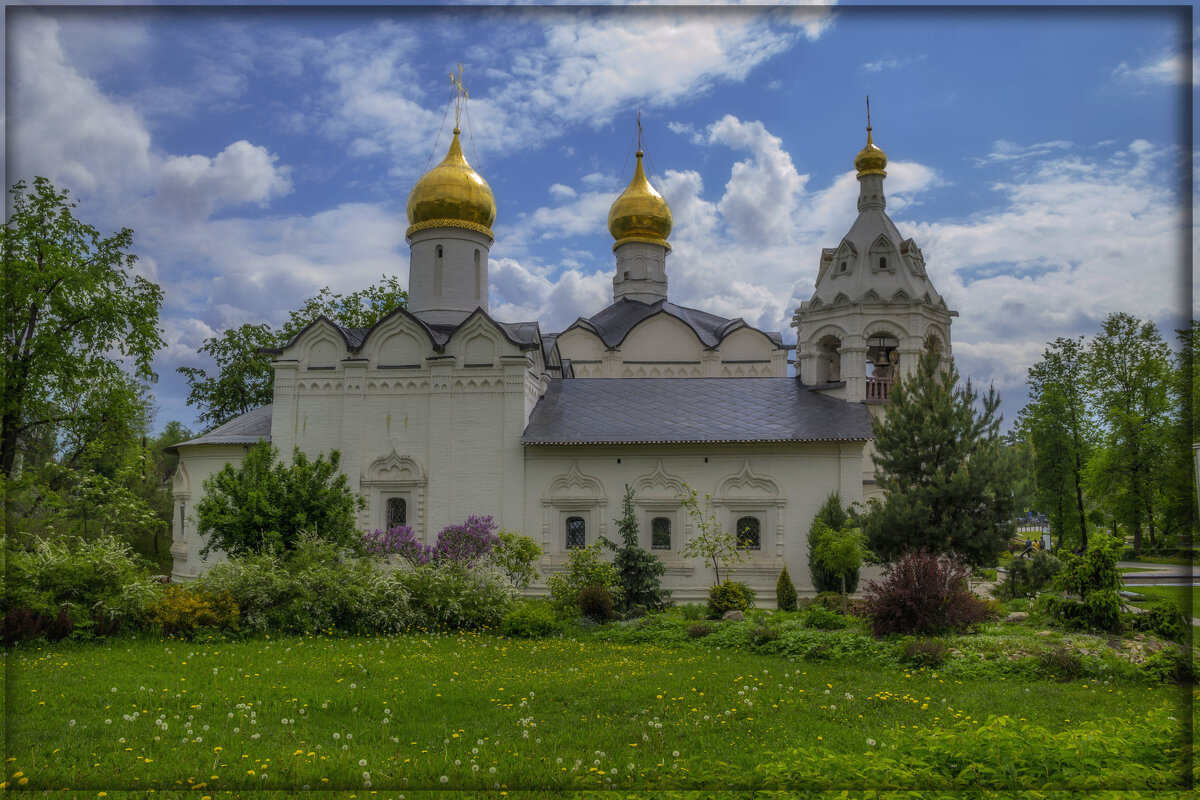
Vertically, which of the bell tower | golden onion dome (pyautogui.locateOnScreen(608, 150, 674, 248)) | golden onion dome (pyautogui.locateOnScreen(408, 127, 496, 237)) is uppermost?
golden onion dome (pyautogui.locateOnScreen(608, 150, 674, 248))

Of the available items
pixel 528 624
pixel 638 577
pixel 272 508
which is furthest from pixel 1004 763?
pixel 272 508

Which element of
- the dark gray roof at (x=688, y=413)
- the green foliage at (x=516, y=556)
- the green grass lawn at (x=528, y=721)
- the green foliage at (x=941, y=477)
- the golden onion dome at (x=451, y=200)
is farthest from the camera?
the golden onion dome at (x=451, y=200)

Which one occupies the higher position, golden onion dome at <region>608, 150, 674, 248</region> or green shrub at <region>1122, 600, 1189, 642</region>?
golden onion dome at <region>608, 150, 674, 248</region>

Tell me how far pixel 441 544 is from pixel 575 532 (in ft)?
9.59

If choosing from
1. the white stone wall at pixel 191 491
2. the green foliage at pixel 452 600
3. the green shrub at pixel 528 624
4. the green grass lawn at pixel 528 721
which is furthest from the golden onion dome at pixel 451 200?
the green grass lawn at pixel 528 721

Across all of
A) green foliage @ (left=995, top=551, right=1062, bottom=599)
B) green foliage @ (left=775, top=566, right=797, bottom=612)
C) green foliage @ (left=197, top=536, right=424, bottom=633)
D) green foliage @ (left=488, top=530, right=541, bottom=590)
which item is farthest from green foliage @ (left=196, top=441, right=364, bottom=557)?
green foliage @ (left=995, top=551, right=1062, bottom=599)

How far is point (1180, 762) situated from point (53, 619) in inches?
461

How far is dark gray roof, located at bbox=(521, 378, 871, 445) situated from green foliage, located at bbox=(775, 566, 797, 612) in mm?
2888

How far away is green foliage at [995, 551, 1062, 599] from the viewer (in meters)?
14.2

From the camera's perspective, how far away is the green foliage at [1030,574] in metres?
14.2

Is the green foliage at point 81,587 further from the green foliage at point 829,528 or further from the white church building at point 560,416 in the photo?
the green foliage at point 829,528

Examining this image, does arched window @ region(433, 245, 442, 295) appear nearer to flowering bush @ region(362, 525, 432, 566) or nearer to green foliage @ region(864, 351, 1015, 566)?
flowering bush @ region(362, 525, 432, 566)

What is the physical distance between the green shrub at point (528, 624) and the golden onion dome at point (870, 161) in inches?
503

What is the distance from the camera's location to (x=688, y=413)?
1808 centimetres
